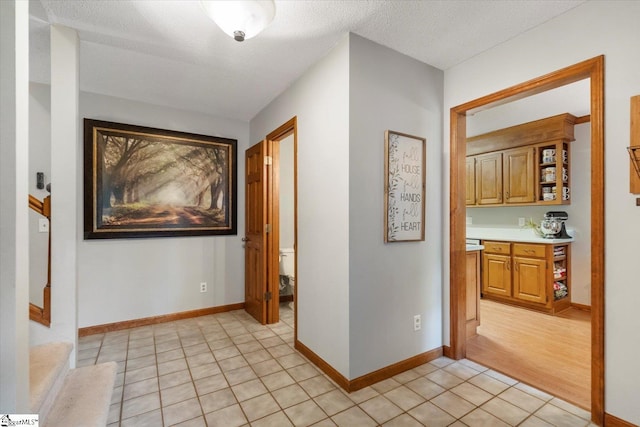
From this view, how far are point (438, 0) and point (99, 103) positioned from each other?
328 centimetres

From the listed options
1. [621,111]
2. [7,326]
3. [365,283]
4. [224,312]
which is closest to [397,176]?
[365,283]

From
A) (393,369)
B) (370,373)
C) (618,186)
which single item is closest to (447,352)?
(393,369)

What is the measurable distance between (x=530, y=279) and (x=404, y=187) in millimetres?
2689

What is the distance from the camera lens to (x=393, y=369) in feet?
7.32

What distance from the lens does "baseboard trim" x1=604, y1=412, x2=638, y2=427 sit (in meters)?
1.58

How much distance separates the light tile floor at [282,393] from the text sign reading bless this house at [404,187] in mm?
1076

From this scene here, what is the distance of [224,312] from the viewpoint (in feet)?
12.2

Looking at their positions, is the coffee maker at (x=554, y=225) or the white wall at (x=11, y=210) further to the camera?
the coffee maker at (x=554, y=225)

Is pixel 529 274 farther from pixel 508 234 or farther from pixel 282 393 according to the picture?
pixel 282 393

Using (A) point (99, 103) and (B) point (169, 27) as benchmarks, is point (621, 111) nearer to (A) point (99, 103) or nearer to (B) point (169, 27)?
(B) point (169, 27)

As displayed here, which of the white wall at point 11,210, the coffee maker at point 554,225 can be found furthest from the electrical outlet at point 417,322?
the coffee maker at point 554,225

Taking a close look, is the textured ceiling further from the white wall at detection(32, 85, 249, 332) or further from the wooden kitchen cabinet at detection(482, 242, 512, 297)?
the wooden kitchen cabinet at detection(482, 242, 512, 297)

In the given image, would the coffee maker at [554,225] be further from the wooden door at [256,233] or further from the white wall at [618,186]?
the wooden door at [256,233]

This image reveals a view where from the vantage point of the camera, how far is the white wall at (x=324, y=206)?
82.3 inches
